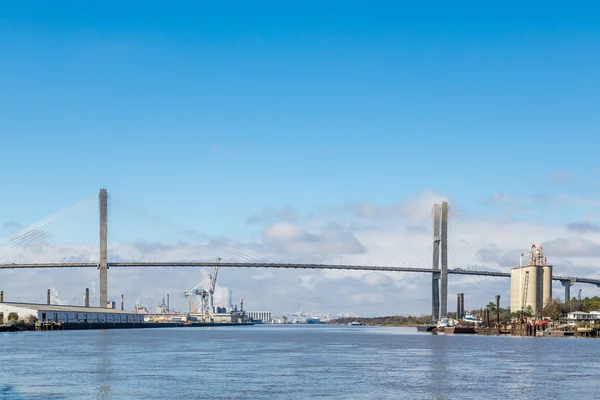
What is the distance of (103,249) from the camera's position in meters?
143

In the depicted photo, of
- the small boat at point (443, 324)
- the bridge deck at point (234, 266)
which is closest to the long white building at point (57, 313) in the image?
the bridge deck at point (234, 266)

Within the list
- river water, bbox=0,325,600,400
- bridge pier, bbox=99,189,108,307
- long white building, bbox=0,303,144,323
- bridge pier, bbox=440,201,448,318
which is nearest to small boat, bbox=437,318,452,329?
bridge pier, bbox=440,201,448,318

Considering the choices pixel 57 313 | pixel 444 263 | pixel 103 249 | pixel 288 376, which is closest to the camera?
pixel 288 376

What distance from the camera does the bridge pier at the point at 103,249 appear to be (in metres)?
142

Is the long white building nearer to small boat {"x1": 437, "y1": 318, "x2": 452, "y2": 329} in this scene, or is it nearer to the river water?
small boat {"x1": 437, "y1": 318, "x2": 452, "y2": 329}

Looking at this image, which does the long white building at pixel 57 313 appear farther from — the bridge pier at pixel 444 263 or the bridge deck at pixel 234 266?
the bridge pier at pixel 444 263

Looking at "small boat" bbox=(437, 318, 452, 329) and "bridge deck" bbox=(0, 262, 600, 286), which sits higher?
"bridge deck" bbox=(0, 262, 600, 286)

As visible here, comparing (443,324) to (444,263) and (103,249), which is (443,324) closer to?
(444,263)

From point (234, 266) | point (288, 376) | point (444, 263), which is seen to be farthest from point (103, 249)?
point (288, 376)

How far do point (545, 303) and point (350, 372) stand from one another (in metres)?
156

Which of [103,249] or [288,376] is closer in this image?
[288,376]

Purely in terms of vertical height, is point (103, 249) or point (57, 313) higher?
point (103, 249)

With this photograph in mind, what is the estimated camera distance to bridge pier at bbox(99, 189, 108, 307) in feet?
465

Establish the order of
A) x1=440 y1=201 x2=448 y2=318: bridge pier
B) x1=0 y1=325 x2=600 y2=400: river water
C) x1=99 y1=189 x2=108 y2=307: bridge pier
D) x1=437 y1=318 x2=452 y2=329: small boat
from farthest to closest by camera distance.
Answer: x1=437 y1=318 x2=452 y2=329: small boat, x1=440 y1=201 x2=448 y2=318: bridge pier, x1=99 y1=189 x2=108 y2=307: bridge pier, x1=0 y1=325 x2=600 y2=400: river water
